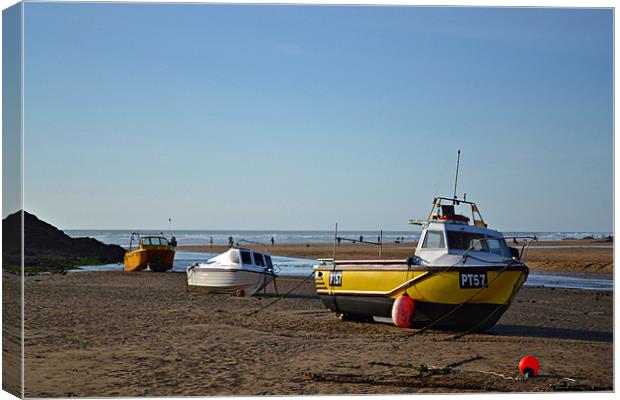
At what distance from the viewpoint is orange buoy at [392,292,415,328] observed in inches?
582

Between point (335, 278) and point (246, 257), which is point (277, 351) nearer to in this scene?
point (335, 278)

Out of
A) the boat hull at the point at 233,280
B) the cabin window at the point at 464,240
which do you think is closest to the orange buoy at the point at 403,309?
the cabin window at the point at 464,240

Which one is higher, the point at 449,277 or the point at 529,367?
the point at 449,277

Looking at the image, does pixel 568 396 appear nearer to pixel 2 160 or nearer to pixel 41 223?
pixel 2 160

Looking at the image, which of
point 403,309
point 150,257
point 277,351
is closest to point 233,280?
point 403,309

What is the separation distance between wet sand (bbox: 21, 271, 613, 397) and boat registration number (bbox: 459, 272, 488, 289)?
91 centimetres

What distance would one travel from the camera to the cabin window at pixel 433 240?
15016mm

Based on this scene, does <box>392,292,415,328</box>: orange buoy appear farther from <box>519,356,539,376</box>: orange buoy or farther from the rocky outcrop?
the rocky outcrop

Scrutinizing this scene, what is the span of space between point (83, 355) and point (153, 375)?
5.94 ft

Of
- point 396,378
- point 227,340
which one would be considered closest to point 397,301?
point 227,340

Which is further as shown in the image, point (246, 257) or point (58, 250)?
point (58, 250)

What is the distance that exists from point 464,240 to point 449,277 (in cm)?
96

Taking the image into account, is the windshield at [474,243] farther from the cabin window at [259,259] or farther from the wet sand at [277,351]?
the cabin window at [259,259]

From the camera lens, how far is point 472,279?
1435 cm
